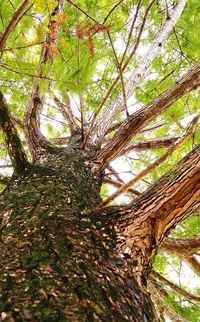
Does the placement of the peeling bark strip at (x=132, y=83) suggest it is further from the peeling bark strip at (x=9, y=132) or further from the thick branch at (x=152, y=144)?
the peeling bark strip at (x=9, y=132)

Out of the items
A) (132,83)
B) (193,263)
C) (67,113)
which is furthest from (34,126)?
(193,263)

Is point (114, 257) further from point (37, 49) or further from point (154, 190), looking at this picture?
point (37, 49)

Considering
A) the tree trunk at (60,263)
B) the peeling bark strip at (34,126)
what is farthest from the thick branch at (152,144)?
the tree trunk at (60,263)

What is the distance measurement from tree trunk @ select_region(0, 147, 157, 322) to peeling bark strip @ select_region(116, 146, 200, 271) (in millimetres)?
58

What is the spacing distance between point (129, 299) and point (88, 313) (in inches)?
6.6

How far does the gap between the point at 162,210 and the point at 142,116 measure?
836 mm

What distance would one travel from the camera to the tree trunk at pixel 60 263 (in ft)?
2.35

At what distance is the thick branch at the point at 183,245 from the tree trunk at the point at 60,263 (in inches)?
16.8

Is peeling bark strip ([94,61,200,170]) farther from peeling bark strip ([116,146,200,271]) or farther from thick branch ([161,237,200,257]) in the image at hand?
peeling bark strip ([116,146,200,271])

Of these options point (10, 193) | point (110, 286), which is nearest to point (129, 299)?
point (110, 286)

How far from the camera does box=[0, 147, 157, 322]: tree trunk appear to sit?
72cm

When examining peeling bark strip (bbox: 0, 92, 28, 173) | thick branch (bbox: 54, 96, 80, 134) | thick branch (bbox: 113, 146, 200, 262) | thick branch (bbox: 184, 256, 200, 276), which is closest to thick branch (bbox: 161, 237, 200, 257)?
thick branch (bbox: 184, 256, 200, 276)

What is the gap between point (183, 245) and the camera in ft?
4.94

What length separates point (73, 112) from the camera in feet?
9.93
